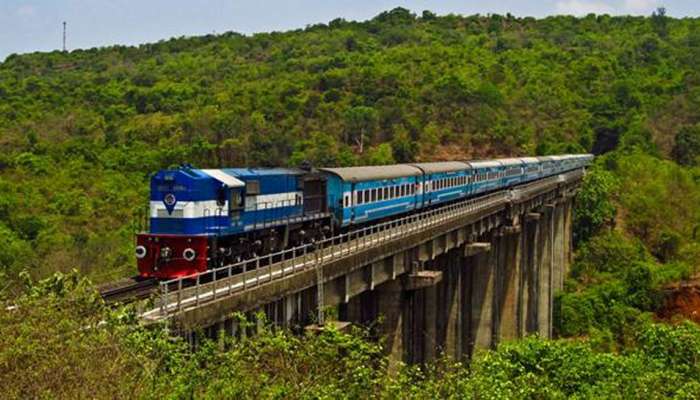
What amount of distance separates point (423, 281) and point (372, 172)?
22.5ft

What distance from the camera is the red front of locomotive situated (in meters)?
23.5

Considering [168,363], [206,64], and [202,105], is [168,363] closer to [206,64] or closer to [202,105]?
[202,105]

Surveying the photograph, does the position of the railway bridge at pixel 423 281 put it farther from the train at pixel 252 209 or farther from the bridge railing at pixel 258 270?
the train at pixel 252 209

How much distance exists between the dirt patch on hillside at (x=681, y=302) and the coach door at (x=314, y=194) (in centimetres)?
4361

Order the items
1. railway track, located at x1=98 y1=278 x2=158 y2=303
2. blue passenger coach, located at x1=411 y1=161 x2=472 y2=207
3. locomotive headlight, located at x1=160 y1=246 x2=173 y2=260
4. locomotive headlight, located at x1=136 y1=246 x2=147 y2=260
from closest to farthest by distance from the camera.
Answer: railway track, located at x1=98 y1=278 x2=158 y2=303, locomotive headlight, located at x1=160 y1=246 x2=173 y2=260, locomotive headlight, located at x1=136 y1=246 x2=147 y2=260, blue passenger coach, located at x1=411 y1=161 x2=472 y2=207

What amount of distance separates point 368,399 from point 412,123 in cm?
10511

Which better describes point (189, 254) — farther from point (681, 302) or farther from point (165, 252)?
point (681, 302)

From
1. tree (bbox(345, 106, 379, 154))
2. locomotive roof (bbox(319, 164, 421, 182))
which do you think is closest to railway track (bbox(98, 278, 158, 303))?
locomotive roof (bbox(319, 164, 421, 182))

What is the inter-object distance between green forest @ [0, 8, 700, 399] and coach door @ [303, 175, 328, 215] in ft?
26.0

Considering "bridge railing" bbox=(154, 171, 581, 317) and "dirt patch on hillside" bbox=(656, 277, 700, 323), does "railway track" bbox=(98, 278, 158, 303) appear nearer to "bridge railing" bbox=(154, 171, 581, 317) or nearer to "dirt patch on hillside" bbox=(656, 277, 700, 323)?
"bridge railing" bbox=(154, 171, 581, 317)

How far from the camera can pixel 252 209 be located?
26.8 meters

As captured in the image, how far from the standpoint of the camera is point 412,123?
118438 mm

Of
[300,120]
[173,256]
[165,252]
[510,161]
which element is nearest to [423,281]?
[173,256]

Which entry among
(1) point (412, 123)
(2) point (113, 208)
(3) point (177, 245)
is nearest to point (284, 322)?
(3) point (177, 245)
